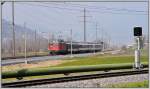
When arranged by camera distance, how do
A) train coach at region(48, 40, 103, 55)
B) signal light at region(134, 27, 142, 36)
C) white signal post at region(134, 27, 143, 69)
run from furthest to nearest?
train coach at region(48, 40, 103, 55), white signal post at region(134, 27, 143, 69), signal light at region(134, 27, 142, 36)

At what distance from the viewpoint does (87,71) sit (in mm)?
22703

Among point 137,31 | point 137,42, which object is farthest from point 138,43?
point 137,31

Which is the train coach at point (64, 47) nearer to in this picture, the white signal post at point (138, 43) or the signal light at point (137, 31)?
the white signal post at point (138, 43)

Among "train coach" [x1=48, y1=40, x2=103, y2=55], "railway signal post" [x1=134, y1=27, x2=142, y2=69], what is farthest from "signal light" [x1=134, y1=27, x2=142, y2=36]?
"train coach" [x1=48, y1=40, x2=103, y2=55]

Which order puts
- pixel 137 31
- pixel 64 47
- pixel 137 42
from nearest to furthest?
pixel 137 31 → pixel 137 42 → pixel 64 47

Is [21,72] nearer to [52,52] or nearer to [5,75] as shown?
[5,75]

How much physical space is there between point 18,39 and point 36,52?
4187 mm

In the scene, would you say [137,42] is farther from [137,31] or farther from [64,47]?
[64,47]

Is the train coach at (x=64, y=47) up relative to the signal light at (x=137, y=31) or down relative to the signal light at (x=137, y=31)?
down

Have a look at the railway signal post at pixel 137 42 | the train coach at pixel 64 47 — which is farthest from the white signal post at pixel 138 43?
the train coach at pixel 64 47

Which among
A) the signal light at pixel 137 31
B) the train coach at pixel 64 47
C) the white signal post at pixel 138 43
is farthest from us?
the train coach at pixel 64 47

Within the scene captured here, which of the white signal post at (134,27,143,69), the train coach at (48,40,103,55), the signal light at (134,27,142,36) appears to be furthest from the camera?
the train coach at (48,40,103,55)

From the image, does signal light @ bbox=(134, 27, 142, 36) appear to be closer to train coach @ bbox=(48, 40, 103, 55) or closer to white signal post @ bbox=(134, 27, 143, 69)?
white signal post @ bbox=(134, 27, 143, 69)

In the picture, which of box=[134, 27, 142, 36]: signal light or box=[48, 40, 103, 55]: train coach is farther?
box=[48, 40, 103, 55]: train coach
